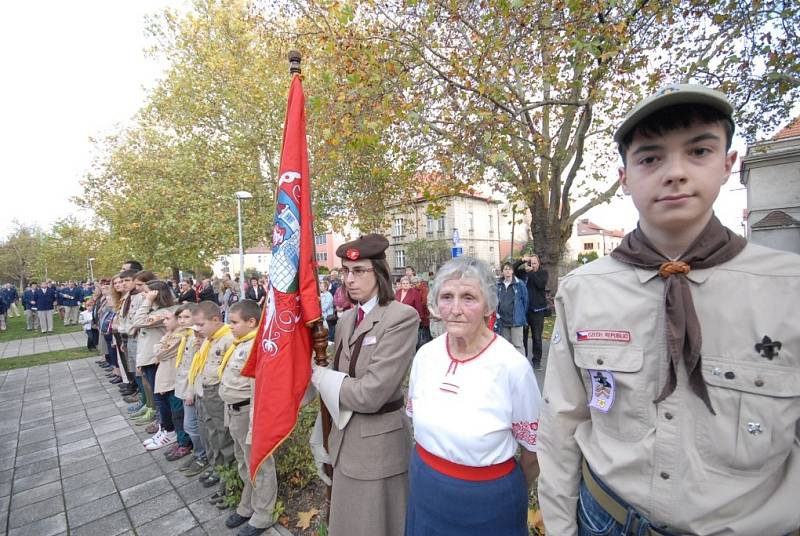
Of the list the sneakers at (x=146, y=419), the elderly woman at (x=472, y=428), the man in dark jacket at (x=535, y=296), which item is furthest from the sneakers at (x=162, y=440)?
the man in dark jacket at (x=535, y=296)

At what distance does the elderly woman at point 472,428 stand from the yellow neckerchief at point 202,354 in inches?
109

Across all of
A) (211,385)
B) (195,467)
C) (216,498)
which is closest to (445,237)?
(195,467)

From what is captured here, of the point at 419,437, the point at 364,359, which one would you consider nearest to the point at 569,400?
the point at 419,437

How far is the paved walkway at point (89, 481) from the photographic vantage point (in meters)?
3.42

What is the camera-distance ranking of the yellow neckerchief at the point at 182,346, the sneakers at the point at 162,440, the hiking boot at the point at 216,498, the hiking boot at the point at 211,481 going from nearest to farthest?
the hiking boot at the point at 216,498, the hiking boot at the point at 211,481, the yellow neckerchief at the point at 182,346, the sneakers at the point at 162,440

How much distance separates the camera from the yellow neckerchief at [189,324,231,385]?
3908 mm

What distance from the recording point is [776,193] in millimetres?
14797

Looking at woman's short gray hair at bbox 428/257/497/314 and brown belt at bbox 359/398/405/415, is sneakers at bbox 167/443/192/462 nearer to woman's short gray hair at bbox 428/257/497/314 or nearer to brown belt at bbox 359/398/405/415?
brown belt at bbox 359/398/405/415

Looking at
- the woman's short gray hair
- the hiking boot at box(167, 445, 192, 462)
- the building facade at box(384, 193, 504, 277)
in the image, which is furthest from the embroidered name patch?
the building facade at box(384, 193, 504, 277)

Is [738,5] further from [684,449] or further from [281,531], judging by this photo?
[281,531]

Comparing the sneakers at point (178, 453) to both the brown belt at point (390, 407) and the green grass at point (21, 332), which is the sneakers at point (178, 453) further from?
the green grass at point (21, 332)

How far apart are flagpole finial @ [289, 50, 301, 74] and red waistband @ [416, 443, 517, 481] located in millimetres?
2740

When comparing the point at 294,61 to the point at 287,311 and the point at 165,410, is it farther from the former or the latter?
the point at 165,410

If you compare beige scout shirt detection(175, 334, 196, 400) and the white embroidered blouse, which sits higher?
the white embroidered blouse
